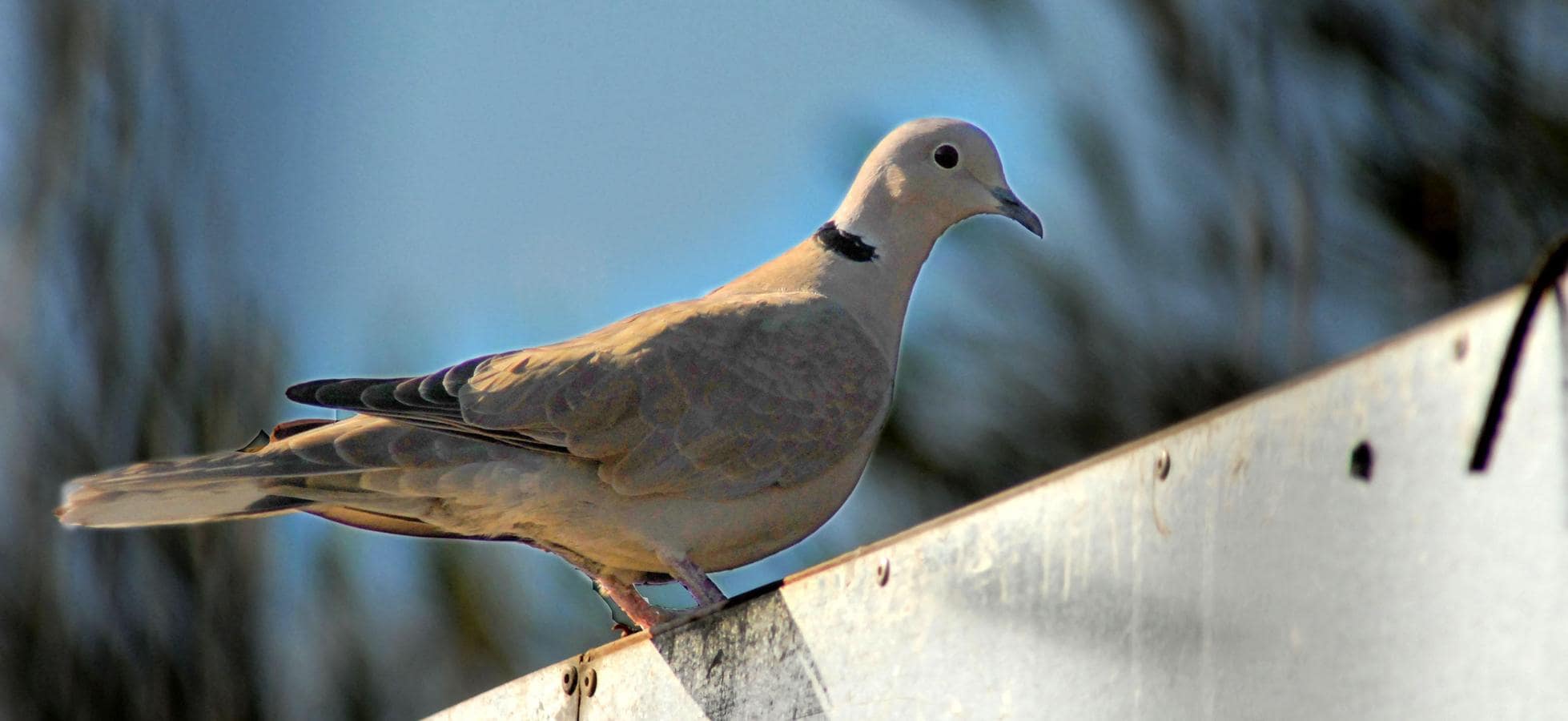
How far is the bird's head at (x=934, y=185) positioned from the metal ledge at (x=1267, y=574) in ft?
4.89

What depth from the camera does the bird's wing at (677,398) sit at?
2812mm

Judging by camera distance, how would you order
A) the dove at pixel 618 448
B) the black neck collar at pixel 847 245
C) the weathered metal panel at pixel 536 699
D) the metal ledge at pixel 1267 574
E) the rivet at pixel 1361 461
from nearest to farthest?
the metal ledge at pixel 1267 574
the rivet at pixel 1361 461
the weathered metal panel at pixel 536 699
the dove at pixel 618 448
the black neck collar at pixel 847 245

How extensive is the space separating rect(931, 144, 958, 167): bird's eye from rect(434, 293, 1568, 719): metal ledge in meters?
1.54

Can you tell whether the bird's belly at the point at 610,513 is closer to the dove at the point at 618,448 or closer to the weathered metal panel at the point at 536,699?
the dove at the point at 618,448

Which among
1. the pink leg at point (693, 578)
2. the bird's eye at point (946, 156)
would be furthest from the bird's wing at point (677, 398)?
the bird's eye at point (946, 156)

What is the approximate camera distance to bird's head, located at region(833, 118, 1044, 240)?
131 inches

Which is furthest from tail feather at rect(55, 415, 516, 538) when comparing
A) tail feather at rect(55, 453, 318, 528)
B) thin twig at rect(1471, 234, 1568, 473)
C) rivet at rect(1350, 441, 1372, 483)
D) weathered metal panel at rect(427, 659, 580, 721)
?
thin twig at rect(1471, 234, 1568, 473)

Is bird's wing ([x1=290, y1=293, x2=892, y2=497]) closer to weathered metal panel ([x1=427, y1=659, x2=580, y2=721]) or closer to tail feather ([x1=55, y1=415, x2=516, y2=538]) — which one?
tail feather ([x1=55, y1=415, x2=516, y2=538])

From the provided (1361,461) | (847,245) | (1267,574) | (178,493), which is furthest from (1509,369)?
(847,245)

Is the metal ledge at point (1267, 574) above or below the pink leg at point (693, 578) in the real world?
above

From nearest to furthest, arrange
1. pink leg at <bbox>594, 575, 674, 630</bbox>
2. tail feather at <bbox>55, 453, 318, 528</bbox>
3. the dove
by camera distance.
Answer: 1. tail feather at <bbox>55, 453, 318, 528</bbox>
2. the dove
3. pink leg at <bbox>594, 575, 674, 630</bbox>

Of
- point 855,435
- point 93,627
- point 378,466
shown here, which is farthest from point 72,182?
point 855,435

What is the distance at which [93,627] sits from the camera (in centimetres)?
476

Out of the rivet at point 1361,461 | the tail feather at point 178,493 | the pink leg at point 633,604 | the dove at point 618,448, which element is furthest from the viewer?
the pink leg at point 633,604
